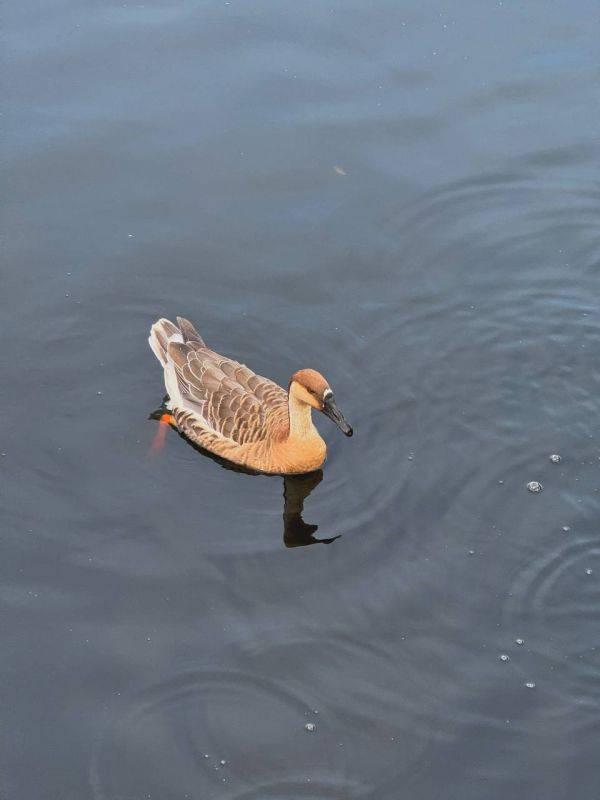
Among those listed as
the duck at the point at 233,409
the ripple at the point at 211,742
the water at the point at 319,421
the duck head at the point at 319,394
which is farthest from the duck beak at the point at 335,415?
the ripple at the point at 211,742

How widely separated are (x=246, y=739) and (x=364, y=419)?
135 inches

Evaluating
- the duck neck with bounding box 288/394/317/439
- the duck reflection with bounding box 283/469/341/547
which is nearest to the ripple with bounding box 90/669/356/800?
the duck reflection with bounding box 283/469/341/547

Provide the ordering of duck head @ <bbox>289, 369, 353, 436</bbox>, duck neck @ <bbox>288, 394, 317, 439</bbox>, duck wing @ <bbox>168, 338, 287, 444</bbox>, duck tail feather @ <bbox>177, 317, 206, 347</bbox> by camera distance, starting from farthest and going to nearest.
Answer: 1. duck tail feather @ <bbox>177, 317, 206, 347</bbox>
2. duck wing @ <bbox>168, 338, 287, 444</bbox>
3. duck neck @ <bbox>288, 394, 317, 439</bbox>
4. duck head @ <bbox>289, 369, 353, 436</bbox>

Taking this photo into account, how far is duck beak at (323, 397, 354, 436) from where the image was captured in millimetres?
9820

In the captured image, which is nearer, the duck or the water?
the water

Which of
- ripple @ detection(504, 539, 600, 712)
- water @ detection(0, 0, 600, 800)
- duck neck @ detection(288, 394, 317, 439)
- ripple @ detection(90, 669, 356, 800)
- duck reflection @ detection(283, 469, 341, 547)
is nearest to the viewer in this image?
ripple @ detection(90, 669, 356, 800)

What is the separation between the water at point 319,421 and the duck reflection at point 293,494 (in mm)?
38

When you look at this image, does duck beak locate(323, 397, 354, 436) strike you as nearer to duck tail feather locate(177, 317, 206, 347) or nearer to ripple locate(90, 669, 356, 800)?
duck tail feather locate(177, 317, 206, 347)

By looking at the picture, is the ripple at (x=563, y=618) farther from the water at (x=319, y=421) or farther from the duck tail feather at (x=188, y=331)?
the duck tail feather at (x=188, y=331)

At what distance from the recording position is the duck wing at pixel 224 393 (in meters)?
10.5

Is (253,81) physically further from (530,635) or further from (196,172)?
(530,635)

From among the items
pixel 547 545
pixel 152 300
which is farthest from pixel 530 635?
pixel 152 300

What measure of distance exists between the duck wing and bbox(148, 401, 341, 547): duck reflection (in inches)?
9.6

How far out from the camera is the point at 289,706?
8.24 meters
